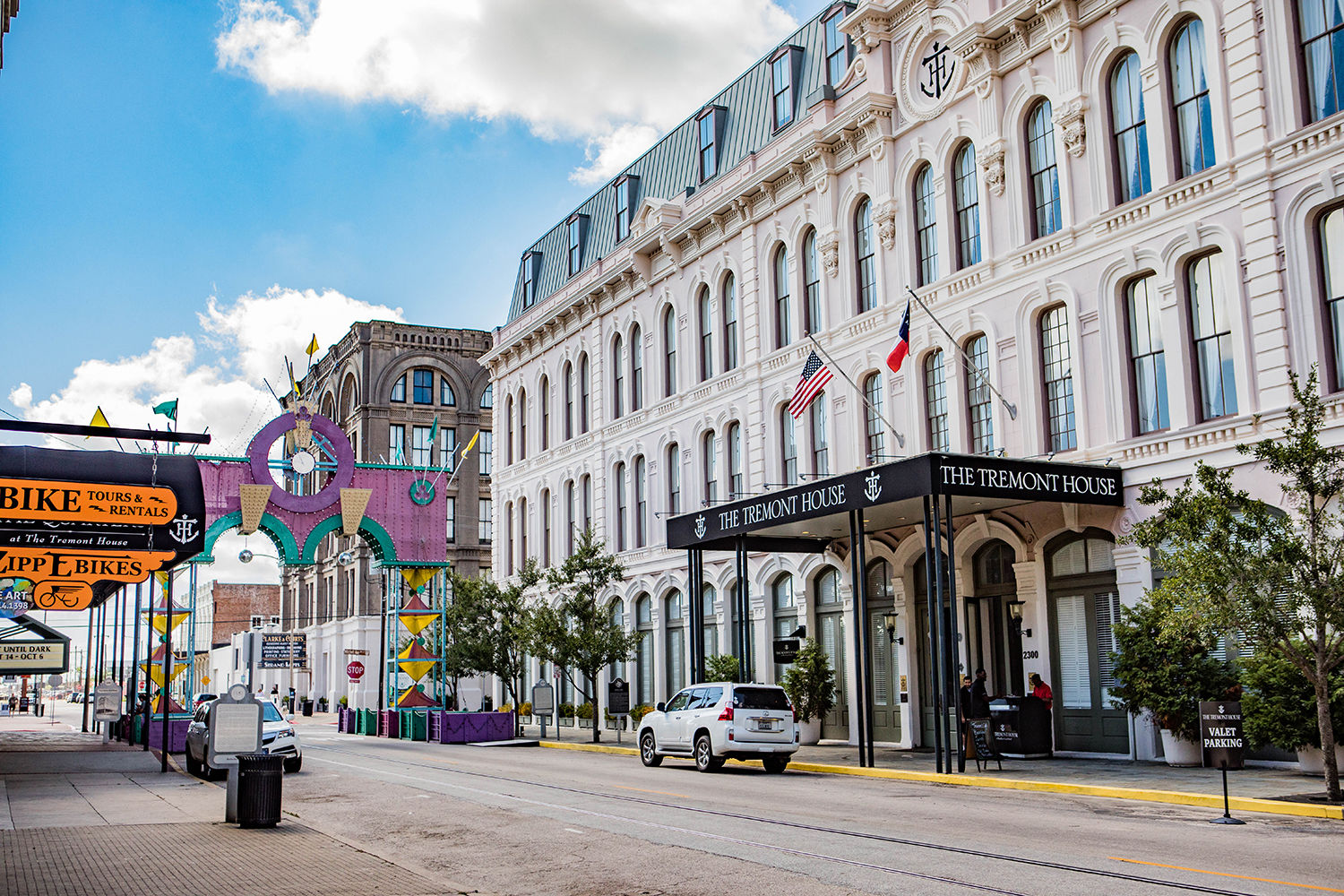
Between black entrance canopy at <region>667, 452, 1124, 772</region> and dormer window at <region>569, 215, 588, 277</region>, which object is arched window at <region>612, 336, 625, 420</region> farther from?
black entrance canopy at <region>667, 452, 1124, 772</region>

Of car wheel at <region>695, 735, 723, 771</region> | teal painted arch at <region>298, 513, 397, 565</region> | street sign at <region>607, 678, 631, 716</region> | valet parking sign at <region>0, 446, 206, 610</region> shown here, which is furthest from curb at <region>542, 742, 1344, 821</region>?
teal painted arch at <region>298, 513, 397, 565</region>

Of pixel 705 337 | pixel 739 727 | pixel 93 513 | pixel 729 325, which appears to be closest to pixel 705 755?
pixel 739 727

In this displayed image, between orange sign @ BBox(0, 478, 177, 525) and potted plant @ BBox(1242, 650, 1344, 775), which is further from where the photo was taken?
orange sign @ BBox(0, 478, 177, 525)

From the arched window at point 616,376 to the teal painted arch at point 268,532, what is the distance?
1127 centimetres

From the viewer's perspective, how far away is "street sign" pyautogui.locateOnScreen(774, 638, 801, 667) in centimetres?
3041

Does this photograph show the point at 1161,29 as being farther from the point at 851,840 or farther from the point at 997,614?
the point at 851,840

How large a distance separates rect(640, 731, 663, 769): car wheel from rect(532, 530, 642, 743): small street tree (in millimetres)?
9283

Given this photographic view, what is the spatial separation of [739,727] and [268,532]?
20735 mm

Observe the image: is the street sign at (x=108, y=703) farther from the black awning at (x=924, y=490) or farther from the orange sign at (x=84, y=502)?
the black awning at (x=924, y=490)

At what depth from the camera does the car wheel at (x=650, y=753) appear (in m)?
26.3

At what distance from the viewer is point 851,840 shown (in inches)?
516

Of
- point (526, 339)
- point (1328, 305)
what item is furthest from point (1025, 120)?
point (526, 339)

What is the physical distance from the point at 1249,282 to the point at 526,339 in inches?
1254

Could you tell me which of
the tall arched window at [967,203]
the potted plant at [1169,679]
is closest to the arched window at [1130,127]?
the tall arched window at [967,203]
